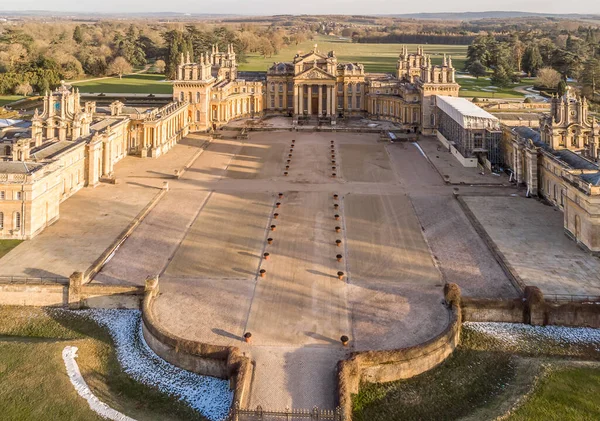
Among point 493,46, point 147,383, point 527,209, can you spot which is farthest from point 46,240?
point 493,46

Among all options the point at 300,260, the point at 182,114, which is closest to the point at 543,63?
the point at 182,114

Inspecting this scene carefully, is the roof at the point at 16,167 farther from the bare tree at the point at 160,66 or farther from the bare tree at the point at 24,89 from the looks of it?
the bare tree at the point at 160,66

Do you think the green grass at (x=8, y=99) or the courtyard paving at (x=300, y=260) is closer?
the courtyard paving at (x=300, y=260)

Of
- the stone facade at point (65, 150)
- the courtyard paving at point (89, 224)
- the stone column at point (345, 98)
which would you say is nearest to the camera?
the courtyard paving at point (89, 224)

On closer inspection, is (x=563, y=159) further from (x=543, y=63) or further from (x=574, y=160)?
(x=543, y=63)

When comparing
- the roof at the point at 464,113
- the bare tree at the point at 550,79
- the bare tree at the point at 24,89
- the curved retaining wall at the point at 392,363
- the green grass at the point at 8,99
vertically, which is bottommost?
the curved retaining wall at the point at 392,363

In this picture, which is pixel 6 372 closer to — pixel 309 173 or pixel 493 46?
pixel 309 173

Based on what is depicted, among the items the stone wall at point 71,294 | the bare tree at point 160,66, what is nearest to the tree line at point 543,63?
the bare tree at point 160,66
